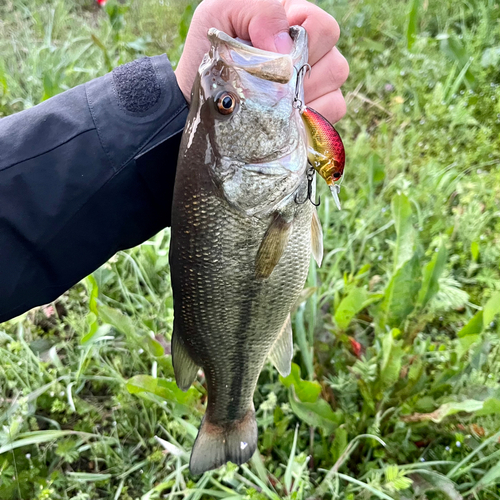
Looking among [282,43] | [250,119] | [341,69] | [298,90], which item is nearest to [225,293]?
[250,119]

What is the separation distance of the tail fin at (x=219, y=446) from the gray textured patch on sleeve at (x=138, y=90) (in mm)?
1290

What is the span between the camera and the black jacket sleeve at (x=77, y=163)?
1.54 meters

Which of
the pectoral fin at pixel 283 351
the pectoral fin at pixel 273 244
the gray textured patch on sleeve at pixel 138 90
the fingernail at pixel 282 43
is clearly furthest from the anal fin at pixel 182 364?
the fingernail at pixel 282 43

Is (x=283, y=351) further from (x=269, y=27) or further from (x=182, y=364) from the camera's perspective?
(x=269, y=27)

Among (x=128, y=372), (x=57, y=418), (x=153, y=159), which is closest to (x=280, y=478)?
(x=128, y=372)

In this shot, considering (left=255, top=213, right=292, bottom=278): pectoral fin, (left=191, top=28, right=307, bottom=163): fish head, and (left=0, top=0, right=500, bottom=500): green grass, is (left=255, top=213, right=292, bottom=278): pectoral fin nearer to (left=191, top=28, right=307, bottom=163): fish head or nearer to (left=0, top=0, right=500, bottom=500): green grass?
(left=191, top=28, right=307, bottom=163): fish head

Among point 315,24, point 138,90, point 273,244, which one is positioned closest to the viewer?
point 273,244

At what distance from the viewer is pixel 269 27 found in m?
1.29

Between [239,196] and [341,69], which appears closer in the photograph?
[239,196]

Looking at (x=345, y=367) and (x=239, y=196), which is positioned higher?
(x=239, y=196)

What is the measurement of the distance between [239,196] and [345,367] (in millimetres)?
1303

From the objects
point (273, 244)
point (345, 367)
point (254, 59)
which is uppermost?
point (254, 59)

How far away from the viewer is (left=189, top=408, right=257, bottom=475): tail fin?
1693 millimetres

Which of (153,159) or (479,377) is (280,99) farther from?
(479,377)
